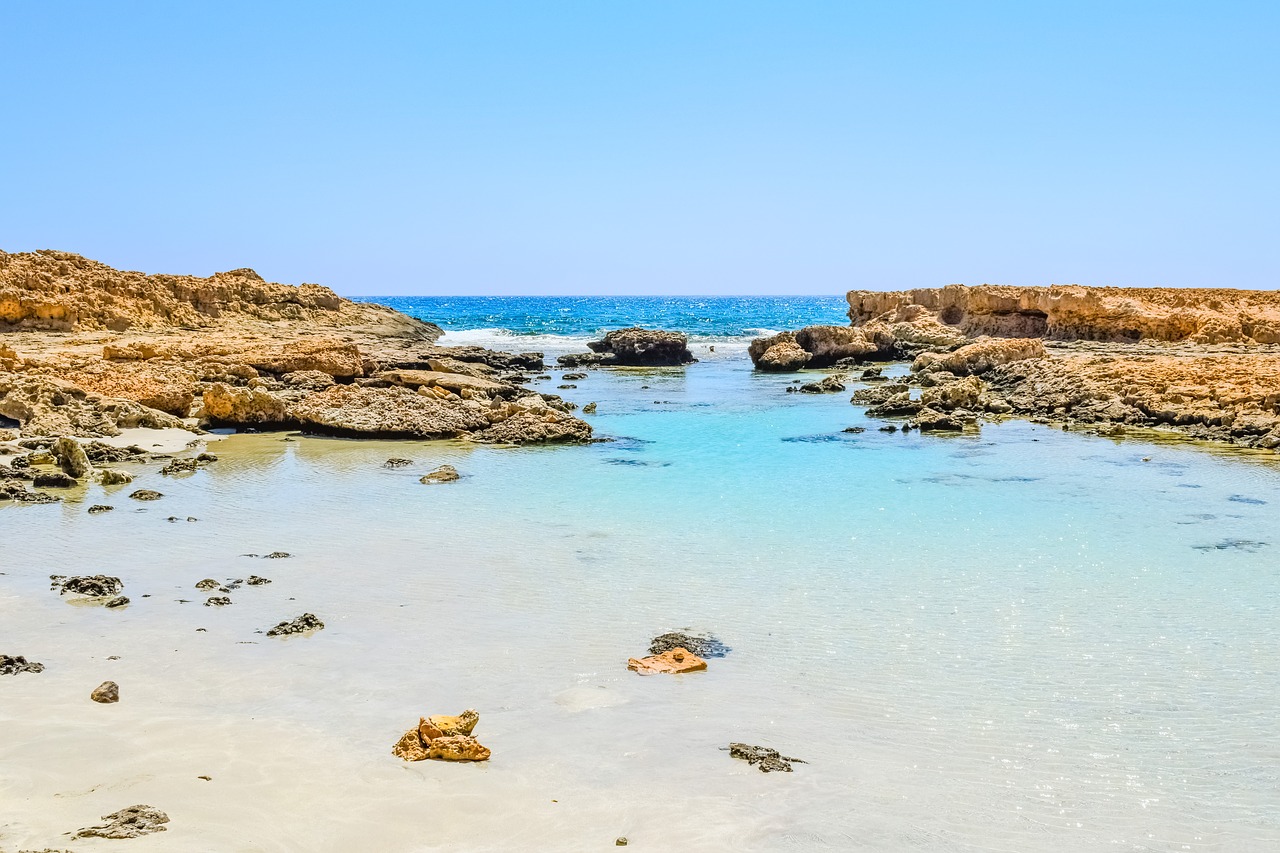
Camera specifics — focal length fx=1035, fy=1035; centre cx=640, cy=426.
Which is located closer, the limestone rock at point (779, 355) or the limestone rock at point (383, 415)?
the limestone rock at point (383, 415)

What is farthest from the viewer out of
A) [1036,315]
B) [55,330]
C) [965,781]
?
[1036,315]

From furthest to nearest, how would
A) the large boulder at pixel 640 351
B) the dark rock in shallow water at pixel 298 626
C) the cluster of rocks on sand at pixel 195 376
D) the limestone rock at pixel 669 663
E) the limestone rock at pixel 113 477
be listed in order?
the large boulder at pixel 640 351 < the cluster of rocks on sand at pixel 195 376 < the limestone rock at pixel 113 477 < the dark rock in shallow water at pixel 298 626 < the limestone rock at pixel 669 663

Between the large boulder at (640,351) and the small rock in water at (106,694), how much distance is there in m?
30.6

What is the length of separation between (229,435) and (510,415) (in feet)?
14.2

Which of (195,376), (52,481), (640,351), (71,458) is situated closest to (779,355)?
(640,351)

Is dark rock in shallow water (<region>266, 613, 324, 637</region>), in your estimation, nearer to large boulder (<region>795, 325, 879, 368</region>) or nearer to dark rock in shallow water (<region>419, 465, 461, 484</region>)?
dark rock in shallow water (<region>419, 465, 461, 484</region>)

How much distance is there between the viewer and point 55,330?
2666 cm

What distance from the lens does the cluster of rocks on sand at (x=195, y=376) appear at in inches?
616

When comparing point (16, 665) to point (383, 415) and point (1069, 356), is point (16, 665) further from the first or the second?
point (1069, 356)

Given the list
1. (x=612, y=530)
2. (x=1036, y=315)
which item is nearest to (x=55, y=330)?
(x=612, y=530)

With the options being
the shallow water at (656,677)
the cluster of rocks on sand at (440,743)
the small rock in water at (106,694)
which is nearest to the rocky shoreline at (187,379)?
the shallow water at (656,677)

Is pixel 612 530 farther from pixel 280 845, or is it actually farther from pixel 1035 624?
pixel 280 845

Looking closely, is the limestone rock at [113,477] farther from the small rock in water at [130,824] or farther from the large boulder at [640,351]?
the large boulder at [640,351]

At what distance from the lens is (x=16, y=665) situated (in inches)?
237
